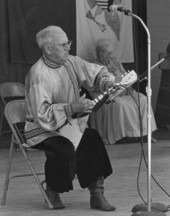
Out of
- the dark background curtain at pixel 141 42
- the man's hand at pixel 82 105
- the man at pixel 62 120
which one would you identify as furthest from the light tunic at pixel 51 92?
the dark background curtain at pixel 141 42

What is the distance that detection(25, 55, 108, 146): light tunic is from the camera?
586cm

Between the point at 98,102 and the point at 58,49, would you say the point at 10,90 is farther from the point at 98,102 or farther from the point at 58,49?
the point at 98,102

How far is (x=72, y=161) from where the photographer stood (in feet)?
19.3

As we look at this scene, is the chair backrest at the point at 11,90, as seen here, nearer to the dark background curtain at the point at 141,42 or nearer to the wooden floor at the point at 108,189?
the wooden floor at the point at 108,189

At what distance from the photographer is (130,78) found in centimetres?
570

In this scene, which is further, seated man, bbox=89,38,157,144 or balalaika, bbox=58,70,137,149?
seated man, bbox=89,38,157,144

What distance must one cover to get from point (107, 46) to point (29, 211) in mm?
4163

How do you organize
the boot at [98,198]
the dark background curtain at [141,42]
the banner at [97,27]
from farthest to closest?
the dark background curtain at [141,42] → the banner at [97,27] → the boot at [98,198]

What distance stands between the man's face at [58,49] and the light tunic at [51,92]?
84mm

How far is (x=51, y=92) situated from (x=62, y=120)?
0.25 meters

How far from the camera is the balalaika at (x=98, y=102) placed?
571 centimetres

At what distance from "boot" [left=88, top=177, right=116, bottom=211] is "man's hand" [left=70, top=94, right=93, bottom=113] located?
597mm

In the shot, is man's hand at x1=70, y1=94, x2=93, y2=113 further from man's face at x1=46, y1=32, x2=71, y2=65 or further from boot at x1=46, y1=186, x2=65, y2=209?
boot at x1=46, y1=186, x2=65, y2=209

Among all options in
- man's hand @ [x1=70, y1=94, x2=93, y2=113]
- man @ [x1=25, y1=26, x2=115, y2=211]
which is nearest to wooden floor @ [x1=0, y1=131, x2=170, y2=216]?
man @ [x1=25, y1=26, x2=115, y2=211]
